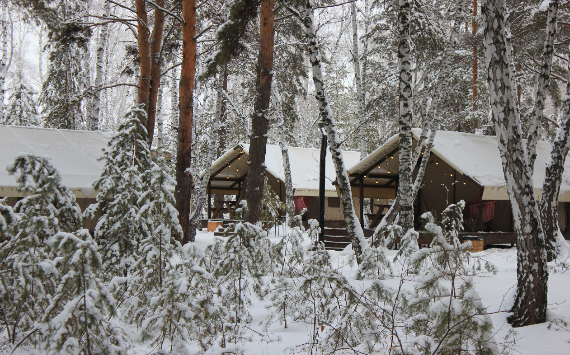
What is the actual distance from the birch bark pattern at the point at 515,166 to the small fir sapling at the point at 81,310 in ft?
13.3

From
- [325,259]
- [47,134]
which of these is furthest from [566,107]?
[47,134]

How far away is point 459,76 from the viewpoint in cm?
2022

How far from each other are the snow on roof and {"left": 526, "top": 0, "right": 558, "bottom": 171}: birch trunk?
10.9 m

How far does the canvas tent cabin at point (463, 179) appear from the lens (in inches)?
504

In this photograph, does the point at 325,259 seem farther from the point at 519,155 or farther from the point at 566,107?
the point at 566,107

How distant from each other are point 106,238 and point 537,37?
12732 millimetres

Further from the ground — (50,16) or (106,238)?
(50,16)

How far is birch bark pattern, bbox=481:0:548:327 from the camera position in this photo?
453cm

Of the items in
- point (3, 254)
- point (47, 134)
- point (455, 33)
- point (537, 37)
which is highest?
point (537, 37)

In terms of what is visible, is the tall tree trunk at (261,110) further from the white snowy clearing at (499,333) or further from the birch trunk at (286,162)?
the birch trunk at (286,162)

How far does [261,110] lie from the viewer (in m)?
8.55

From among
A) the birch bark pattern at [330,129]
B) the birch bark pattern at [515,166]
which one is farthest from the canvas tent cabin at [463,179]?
the birch bark pattern at [515,166]

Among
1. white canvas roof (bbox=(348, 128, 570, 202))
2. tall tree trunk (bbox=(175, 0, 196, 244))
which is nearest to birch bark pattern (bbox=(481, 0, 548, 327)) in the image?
tall tree trunk (bbox=(175, 0, 196, 244))

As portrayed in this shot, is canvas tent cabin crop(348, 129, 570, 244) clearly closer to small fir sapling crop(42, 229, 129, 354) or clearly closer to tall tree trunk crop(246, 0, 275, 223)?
tall tree trunk crop(246, 0, 275, 223)
